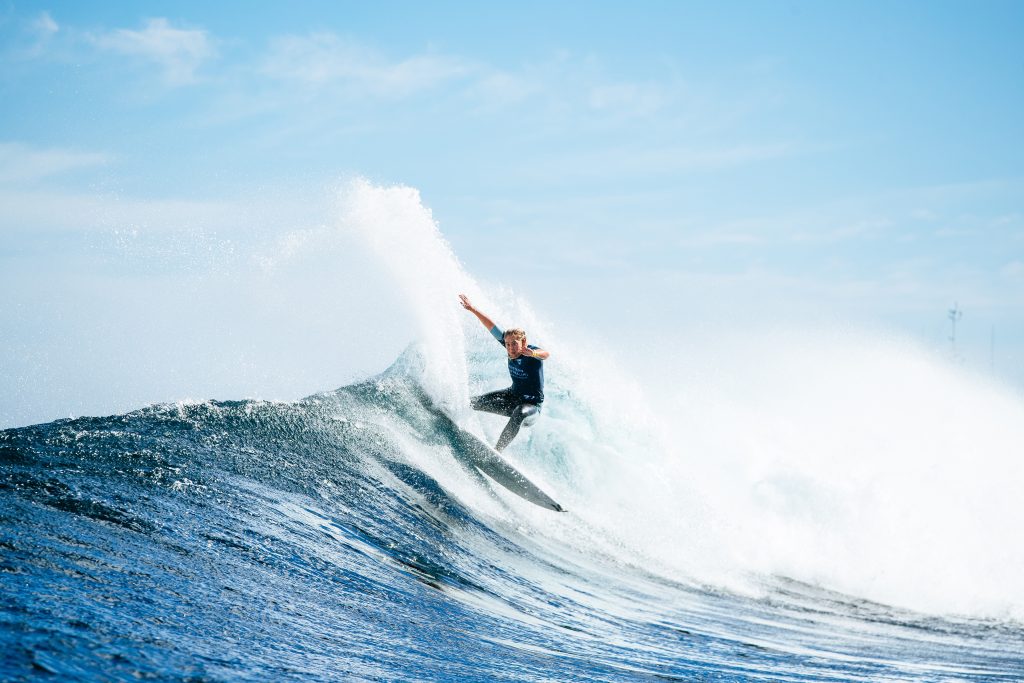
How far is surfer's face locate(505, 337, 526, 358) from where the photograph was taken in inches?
386

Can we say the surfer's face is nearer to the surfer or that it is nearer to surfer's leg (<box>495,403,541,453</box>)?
the surfer

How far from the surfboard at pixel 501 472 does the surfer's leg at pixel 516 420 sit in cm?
25

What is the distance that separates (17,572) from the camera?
3.86m

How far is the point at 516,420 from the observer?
10000 millimetres

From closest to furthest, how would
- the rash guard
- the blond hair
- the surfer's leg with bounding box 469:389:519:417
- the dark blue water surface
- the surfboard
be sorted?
the dark blue water surface
the surfboard
the blond hair
the rash guard
the surfer's leg with bounding box 469:389:519:417

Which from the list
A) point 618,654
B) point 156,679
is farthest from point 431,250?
point 156,679

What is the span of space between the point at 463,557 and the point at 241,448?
8.57ft

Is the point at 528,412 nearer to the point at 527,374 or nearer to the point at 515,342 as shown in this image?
the point at 527,374

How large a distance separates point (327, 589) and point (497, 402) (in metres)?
5.30

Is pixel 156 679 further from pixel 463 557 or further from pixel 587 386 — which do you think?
pixel 587 386

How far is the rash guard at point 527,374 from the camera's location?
997cm

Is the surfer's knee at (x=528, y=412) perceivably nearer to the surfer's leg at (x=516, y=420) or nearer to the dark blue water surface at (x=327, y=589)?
the surfer's leg at (x=516, y=420)

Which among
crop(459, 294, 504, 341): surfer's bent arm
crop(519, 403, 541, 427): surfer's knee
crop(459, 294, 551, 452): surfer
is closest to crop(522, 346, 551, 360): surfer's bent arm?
crop(459, 294, 551, 452): surfer

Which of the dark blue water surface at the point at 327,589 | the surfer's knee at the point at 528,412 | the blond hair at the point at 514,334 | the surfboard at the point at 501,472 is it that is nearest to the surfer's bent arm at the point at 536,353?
the blond hair at the point at 514,334
